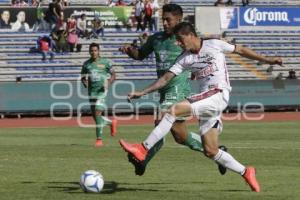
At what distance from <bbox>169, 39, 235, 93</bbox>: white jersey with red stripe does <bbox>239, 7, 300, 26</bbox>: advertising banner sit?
117 feet

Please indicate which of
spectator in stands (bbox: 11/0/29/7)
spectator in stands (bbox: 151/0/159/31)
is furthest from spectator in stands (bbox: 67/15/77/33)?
spectator in stands (bbox: 151/0/159/31)

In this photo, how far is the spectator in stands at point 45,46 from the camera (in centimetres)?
4053

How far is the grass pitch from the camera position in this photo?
415 inches

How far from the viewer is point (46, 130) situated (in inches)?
1084

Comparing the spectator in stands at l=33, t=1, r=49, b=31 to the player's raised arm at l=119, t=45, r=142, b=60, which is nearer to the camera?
the player's raised arm at l=119, t=45, r=142, b=60

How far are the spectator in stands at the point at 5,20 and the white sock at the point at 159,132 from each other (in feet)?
100

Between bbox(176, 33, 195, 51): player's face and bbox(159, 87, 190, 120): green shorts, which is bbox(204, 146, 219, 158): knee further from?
bbox(159, 87, 190, 120): green shorts

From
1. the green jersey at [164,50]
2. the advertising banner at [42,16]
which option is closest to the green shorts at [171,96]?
the green jersey at [164,50]

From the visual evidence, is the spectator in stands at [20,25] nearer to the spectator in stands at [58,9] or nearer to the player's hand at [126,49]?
the spectator in stands at [58,9]

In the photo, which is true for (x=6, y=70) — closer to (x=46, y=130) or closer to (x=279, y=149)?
(x=46, y=130)

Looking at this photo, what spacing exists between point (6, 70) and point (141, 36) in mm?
6880

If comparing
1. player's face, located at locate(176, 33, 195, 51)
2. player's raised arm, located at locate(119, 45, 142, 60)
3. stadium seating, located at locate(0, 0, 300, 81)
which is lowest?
stadium seating, located at locate(0, 0, 300, 81)

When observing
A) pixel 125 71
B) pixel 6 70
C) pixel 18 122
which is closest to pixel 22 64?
pixel 6 70

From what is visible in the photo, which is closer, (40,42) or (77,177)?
(77,177)
